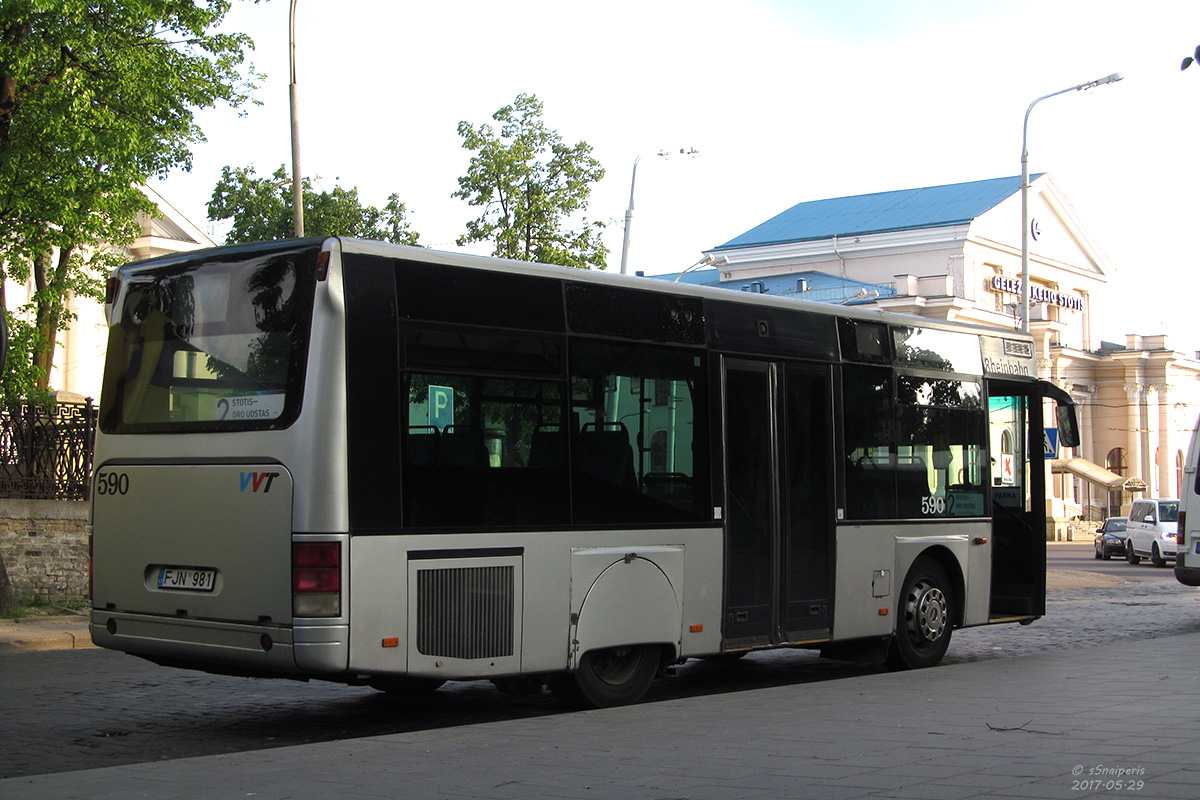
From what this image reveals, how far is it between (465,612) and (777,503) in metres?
3.34

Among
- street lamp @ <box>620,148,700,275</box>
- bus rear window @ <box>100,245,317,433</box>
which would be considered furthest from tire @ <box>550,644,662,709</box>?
street lamp @ <box>620,148,700,275</box>

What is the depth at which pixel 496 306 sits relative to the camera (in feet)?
30.0

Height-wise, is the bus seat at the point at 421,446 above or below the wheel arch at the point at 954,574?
above

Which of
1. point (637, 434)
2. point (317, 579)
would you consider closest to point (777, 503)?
point (637, 434)

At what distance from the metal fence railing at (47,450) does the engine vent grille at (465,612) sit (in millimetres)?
11752

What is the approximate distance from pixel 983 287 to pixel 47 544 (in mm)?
59454

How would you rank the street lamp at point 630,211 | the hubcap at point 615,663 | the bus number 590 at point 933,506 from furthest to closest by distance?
1. the street lamp at point 630,211
2. the bus number 590 at point 933,506
3. the hubcap at point 615,663

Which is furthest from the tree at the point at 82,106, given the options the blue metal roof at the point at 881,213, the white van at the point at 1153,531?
the blue metal roof at the point at 881,213

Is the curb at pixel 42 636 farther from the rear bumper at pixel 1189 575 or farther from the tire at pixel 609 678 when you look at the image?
the rear bumper at pixel 1189 575

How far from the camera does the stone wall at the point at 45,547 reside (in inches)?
701

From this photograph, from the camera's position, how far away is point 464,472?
8.72 meters

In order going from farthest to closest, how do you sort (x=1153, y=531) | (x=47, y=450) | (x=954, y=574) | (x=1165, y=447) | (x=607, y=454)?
(x=1165, y=447), (x=1153, y=531), (x=47, y=450), (x=954, y=574), (x=607, y=454)

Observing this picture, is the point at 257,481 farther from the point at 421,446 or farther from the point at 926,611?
the point at 926,611

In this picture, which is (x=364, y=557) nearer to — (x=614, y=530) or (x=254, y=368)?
(x=254, y=368)
